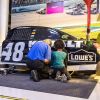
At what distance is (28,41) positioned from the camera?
21.4 feet

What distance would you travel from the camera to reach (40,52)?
19.6 feet

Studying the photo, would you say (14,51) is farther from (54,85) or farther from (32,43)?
(54,85)

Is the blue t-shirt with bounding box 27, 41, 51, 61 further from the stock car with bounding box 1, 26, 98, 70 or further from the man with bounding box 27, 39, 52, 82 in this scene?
the stock car with bounding box 1, 26, 98, 70

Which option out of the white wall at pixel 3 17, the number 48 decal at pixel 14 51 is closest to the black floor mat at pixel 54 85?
the number 48 decal at pixel 14 51

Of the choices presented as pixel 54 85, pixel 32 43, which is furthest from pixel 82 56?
pixel 32 43

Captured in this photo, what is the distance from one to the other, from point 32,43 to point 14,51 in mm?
481

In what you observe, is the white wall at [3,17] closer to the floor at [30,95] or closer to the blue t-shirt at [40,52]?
the blue t-shirt at [40,52]

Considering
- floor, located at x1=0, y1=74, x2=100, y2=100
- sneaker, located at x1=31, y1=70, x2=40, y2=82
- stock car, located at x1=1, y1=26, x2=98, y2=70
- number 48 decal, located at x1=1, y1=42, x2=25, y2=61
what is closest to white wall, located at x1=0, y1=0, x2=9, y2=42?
stock car, located at x1=1, y1=26, x2=98, y2=70

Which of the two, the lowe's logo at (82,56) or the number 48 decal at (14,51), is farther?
the number 48 decal at (14,51)

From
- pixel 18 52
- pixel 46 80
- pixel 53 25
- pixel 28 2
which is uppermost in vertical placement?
pixel 28 2

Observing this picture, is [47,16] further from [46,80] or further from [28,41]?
[46,80]

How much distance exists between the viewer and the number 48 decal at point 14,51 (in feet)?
21.2

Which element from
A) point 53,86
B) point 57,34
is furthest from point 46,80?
point 57,34

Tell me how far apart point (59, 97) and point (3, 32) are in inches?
213
